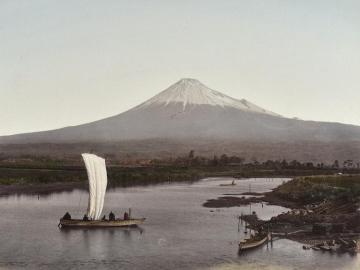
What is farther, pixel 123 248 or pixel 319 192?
pixel 319 192

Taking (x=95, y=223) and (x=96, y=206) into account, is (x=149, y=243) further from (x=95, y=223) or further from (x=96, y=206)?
(x=96, y=206)

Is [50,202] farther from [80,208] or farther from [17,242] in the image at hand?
[17,242]

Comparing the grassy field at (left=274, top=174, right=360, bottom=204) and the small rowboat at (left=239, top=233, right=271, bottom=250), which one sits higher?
the grassy field at (left=274, top=174, right=360, bottom=204)

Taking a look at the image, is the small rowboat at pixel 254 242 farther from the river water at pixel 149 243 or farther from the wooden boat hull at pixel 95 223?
the wooden boat hull at pixel 95 223

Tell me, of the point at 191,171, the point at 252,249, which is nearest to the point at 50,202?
the point at 252,249

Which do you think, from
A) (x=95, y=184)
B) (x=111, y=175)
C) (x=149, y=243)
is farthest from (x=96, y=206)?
(x=111, y=175)

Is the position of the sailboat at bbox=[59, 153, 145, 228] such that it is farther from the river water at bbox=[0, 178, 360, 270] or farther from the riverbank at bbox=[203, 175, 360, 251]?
the riverbank at bbox=[203, 175, 360, 251]

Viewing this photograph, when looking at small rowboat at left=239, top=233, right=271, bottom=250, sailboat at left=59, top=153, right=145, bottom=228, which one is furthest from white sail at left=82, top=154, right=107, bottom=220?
small rowboat at left=239, top=233, right=271, bottom=250
